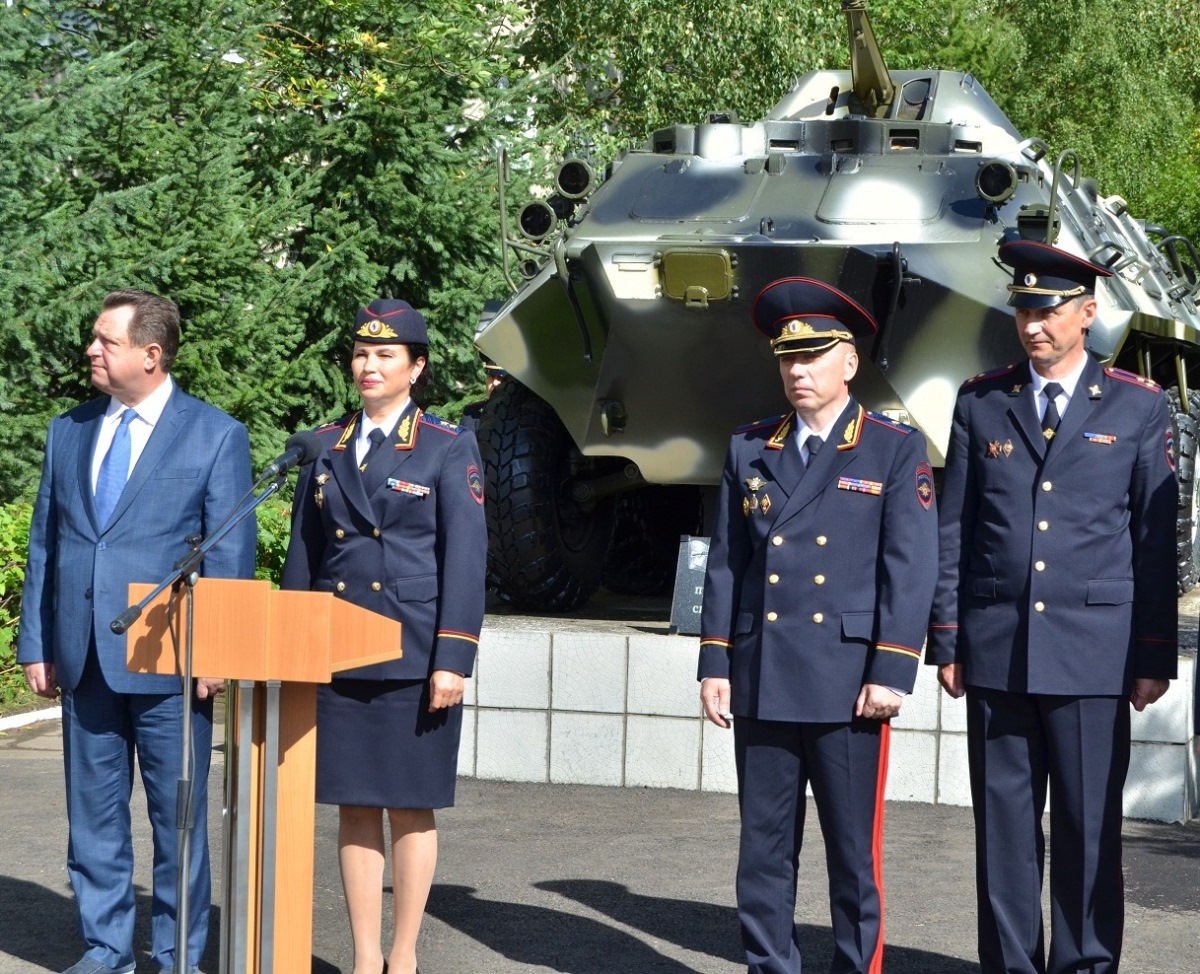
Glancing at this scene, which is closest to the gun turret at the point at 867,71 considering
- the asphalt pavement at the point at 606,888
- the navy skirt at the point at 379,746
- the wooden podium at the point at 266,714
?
the asphalt pavement at the point at 606,888

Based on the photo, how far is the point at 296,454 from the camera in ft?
14.0

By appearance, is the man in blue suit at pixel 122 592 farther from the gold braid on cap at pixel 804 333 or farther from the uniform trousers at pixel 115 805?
the gold braid on cap at pixel 804 333

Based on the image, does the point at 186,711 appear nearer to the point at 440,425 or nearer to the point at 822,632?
the point at 440,425

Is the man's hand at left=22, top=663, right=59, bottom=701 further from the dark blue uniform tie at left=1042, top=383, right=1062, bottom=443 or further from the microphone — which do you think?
the dark blue uniform tie at left=1042, top=383, right=1062, bottom=443

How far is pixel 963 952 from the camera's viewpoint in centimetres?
526

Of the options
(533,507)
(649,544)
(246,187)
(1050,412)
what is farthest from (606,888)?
(246,187)

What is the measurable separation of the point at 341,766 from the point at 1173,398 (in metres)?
6.17

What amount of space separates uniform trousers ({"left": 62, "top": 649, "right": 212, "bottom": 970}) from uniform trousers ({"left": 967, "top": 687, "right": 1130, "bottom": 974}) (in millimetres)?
1941

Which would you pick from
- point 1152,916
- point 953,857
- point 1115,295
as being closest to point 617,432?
point 1115,295

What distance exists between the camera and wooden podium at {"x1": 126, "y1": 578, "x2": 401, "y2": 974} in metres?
4.13

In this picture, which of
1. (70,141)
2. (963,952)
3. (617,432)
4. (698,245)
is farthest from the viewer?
(70,141)

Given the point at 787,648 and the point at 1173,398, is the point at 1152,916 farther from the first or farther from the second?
the point at 1173,398

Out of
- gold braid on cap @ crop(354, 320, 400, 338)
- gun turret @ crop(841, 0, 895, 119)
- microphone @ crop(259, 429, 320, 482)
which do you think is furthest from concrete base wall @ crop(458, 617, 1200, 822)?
gun turret @ crop(841, 0, 895, 119)

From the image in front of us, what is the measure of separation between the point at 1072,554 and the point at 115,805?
2.46m
